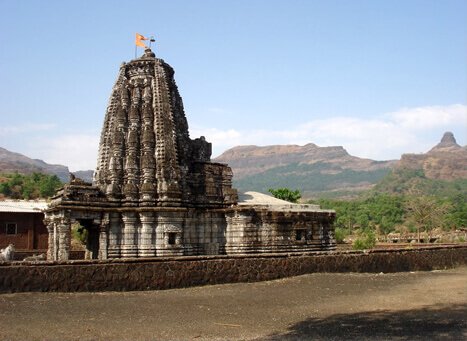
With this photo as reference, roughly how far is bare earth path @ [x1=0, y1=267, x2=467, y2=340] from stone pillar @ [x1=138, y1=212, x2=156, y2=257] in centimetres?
699

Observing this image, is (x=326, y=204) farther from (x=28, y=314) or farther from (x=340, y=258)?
(x=28, y=314)

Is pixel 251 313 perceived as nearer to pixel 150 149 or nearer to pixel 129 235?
pixel 129 235

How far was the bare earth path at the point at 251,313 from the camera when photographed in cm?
1194

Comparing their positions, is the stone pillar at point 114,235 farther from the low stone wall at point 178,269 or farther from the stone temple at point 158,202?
the low stone wall at point 178,269

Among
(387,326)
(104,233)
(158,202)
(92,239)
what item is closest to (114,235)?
(104,233)

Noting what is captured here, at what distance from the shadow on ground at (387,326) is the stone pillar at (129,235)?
1329cm

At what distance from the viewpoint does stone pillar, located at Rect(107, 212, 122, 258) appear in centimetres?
2505

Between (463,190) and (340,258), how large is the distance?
6390 inches

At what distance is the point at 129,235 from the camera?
2528cm

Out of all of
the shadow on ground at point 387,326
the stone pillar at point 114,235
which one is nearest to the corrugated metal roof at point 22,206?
the stone pillar at point 114,235

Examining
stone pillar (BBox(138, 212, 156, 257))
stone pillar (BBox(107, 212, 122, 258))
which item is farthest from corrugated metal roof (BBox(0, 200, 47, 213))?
stone pillar (BBox(138, 212, 156, 257))

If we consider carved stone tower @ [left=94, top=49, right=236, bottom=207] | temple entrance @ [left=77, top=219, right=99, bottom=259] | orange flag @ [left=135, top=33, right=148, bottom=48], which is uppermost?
orange flag @ [left=135, top=33, right=148, bottom=48]

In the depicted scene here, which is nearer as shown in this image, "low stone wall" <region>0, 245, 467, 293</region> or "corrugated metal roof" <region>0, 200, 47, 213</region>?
"low stone wall" <region>0, 245, 467, 293</region>

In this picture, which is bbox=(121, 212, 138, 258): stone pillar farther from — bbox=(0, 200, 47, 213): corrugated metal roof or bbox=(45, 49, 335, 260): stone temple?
bbox=(0, 200, 47, 213): corrugated metal roof
